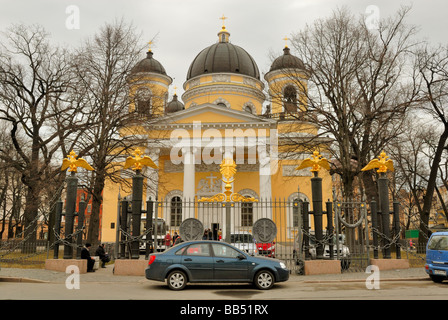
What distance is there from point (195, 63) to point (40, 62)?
76.6ft

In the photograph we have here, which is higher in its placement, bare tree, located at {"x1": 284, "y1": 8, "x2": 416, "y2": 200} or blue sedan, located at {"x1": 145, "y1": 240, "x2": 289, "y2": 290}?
bare tree, located at {"x1": 284, "y1": 8, "x2": 416, "y2": 200}

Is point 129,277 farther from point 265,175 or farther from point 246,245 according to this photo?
point 265,175

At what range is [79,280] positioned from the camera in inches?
473

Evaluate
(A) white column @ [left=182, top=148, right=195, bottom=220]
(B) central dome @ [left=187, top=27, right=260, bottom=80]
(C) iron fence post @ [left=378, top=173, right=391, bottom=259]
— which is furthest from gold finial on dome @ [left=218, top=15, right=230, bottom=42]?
(C) iron fence post @ [left=378, top=173, right=391, bottom=259]

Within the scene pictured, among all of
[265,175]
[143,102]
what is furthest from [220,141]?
[143,102]

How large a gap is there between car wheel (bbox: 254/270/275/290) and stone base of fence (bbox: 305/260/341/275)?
3.19m

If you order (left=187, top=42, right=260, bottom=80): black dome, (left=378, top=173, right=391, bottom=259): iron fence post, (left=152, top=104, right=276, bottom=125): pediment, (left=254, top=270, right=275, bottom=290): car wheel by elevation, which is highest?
(left=187, top=42, right=260, bottom=80): black dome

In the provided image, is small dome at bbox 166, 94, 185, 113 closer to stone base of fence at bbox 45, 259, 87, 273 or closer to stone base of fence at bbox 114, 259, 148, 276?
stone base of fence at bbox 45, 259, 87, 273

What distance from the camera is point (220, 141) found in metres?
33.5

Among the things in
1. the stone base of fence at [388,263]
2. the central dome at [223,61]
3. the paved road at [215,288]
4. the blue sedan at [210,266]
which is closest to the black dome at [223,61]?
the central dome at [223,61]

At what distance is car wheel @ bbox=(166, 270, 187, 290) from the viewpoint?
10.2m

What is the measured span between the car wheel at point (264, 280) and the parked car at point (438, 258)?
5.14 metres

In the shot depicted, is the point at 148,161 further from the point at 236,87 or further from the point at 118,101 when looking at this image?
the point at 236,87
